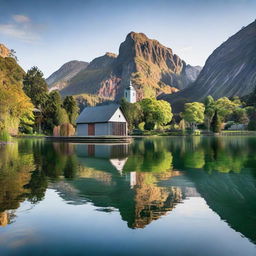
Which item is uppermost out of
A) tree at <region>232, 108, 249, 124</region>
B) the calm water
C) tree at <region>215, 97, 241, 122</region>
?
tree at <region>215, 97, 241, 122</region>

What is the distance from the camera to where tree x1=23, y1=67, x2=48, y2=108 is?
84625 mm

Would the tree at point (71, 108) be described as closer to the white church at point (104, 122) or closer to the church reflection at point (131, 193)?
the white church at point (104, 122)

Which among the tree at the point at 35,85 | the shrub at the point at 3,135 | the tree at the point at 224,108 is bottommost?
the shrub at the point at 3,135

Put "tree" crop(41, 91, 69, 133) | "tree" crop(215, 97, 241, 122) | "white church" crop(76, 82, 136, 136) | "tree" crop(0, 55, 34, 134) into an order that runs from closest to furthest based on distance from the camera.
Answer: "tree" crop(0, 55, 34, 134)
"white church" crop(76, 82, 136, 136)
"tree" crop(41, 91, 69, 133)
"tree" crop(215, 97, 241, 122)

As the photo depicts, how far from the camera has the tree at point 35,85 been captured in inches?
3332

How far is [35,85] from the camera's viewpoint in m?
89.4

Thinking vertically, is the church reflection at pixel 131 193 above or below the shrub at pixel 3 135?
below

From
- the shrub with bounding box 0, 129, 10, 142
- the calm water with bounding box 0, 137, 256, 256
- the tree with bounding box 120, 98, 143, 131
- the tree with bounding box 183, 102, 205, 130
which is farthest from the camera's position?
the tree with bounding box 183, 102, 205, 130

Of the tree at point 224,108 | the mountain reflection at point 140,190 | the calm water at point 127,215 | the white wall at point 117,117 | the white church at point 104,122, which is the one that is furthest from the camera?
the tree at point 224,108

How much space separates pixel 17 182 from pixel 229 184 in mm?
8081

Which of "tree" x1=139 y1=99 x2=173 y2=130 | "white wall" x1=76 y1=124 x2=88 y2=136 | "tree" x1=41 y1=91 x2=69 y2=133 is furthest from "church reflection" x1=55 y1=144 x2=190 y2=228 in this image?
"tree" x1=139 y1=99 x2=173 y2=130

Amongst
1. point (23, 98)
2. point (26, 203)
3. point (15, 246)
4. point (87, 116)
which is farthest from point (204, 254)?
point (87, 116)

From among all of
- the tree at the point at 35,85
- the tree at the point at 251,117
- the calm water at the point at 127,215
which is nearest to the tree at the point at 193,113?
the tree at the point at 251,117

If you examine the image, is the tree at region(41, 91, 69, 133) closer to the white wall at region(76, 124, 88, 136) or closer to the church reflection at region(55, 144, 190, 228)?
the white wall at region(76, 124, 88, 136)
